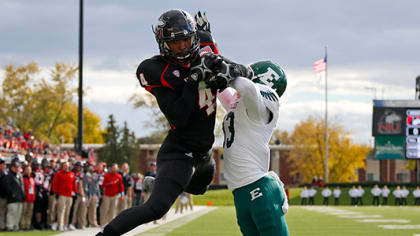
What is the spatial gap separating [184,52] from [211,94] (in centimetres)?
35

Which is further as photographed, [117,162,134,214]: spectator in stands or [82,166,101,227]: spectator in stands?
[117,162,134,214]: spectator in stands

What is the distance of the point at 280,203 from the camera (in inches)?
199

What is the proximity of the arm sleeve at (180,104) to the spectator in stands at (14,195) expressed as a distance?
10363mm

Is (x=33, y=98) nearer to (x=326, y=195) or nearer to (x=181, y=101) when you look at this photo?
(x=326, y=195)

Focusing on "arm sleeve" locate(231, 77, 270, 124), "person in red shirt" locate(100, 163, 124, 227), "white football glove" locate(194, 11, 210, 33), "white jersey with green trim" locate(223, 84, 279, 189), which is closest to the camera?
"arm sleeve" locate(231, 77, 270, 124)

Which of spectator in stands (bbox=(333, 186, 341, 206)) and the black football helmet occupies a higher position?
the black football helmet

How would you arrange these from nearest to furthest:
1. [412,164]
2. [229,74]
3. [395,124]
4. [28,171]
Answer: [229,74] → [28,171] → [395,124] → [412,164]

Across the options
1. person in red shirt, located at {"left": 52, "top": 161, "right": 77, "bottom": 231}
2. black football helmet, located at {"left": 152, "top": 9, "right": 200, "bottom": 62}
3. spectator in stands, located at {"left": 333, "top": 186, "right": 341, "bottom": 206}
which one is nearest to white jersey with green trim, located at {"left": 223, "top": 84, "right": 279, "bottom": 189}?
black football helmet, located at {"left": 152, "top": 9, "right": 200, "bottom": 62}

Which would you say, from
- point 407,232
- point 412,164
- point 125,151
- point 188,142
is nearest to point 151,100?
point 125,151

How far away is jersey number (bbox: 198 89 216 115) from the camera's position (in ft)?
16.7

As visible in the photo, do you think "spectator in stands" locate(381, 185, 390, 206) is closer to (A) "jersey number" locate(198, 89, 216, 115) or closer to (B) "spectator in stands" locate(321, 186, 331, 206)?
(B) "spectator in stands" locate(321, 186, 331, 206)

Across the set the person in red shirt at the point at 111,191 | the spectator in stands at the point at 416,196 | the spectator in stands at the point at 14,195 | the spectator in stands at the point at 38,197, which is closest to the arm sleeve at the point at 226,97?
the spectator in stands at the point at 14,195

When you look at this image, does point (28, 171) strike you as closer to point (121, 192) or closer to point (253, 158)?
point (121, 192)

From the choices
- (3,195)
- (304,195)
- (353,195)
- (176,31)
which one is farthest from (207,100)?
(304,195)
